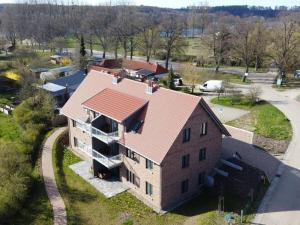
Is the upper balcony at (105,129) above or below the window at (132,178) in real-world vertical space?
above

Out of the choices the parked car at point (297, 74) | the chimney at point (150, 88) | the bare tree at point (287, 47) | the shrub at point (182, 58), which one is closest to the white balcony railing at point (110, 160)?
the chimney at point (150, 88)

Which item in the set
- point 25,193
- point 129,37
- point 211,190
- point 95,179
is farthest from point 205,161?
point 129,37

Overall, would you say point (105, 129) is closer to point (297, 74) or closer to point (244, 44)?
point (244, 44)

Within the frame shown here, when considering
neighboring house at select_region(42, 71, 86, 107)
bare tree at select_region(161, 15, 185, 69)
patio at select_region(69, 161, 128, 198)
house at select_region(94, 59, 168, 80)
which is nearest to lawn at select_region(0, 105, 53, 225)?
patio at select_region(69, 161, 128, 198)

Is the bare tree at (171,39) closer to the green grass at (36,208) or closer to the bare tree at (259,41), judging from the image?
A: the bare tree at (259,41)

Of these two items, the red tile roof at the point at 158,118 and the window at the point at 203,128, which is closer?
the red tile roof at the point at 158,118

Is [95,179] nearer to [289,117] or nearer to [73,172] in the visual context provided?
[73,172]

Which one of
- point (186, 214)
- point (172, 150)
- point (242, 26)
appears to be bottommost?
point (186, 214)

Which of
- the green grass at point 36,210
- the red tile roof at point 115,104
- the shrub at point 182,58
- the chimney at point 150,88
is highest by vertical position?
the chimney at point 150,88
